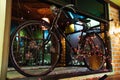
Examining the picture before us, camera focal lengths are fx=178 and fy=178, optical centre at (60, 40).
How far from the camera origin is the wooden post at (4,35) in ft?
6.70

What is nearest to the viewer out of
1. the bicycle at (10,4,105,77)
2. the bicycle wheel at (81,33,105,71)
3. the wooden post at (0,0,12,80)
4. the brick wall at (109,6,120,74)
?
the wooden post at (0,0,12,80)

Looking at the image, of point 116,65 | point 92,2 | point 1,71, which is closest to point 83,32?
point 92,2

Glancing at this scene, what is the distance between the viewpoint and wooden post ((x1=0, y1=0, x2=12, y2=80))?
2.04 m

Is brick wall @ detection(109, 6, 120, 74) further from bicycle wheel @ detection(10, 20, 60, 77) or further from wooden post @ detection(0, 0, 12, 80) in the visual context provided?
wooden post @ detection(0, 0, 12, 80)

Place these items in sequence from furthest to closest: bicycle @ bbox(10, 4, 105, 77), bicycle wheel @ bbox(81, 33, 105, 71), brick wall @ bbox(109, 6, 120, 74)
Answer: brick wall @ bbox(109, 6, 120, 74)
bicycle wheel @ bbox(81, 33, 105, 71)
bicycle @ bbox(10, 4, 105, 77)

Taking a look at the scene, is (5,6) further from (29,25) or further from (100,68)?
(100,68)

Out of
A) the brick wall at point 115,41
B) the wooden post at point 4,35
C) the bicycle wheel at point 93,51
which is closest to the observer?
the wooden post at point 4,35

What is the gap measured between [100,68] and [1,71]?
2.26 meters

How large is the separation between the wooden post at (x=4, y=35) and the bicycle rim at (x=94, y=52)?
5.32ft

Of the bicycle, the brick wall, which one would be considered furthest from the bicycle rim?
the brick wall

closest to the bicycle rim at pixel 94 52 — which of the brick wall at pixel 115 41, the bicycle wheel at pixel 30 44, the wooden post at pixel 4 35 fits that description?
the brick wall at pixel 115 41

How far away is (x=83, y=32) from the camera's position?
132 inches

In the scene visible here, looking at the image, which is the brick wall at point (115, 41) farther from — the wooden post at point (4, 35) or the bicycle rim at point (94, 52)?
the wooden post at point (4, 35)

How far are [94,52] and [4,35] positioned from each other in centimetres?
205
